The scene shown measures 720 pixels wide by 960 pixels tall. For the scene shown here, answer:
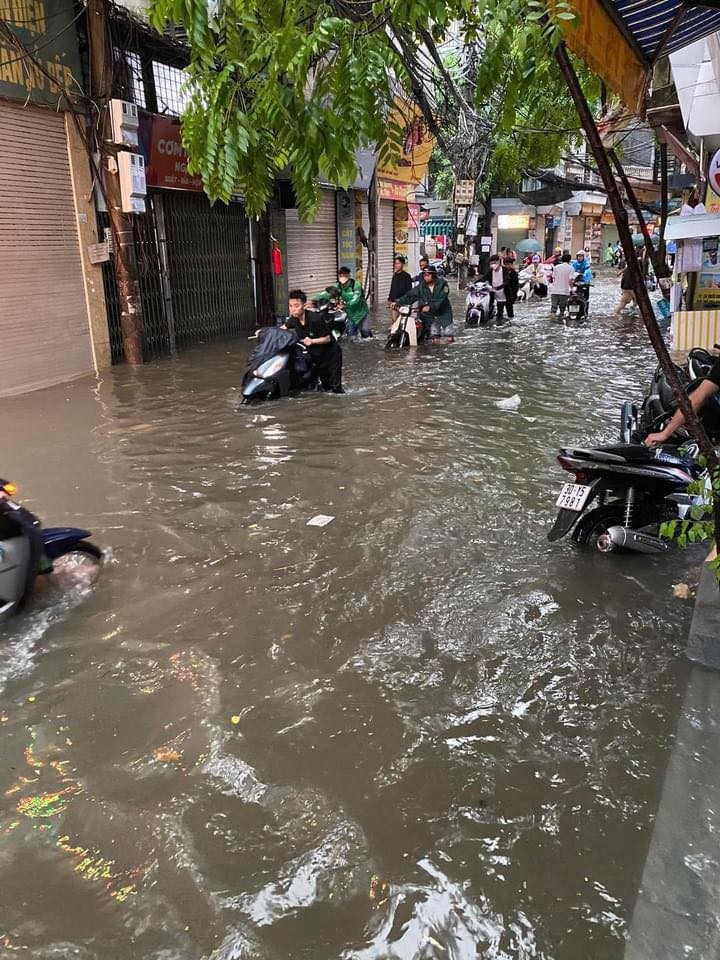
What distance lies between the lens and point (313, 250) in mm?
19172

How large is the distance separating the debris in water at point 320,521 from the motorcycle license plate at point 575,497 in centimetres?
168

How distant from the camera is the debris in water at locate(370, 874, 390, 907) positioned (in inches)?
94.3

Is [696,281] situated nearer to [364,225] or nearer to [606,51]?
[606,51]

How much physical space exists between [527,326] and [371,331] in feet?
12.1

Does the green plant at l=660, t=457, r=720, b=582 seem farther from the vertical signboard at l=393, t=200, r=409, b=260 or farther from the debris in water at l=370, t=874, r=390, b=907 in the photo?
the vertical signboard at l=393, t=200, r=409, b=260

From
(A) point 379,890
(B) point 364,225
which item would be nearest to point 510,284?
(B) point 364,225

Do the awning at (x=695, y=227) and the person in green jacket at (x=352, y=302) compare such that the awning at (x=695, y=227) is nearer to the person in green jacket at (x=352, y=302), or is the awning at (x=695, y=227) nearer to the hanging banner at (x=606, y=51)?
the hanging banner at (x=606, y=51)

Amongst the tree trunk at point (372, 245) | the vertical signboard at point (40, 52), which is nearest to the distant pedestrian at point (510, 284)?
the tree trunk at point (372, 245)

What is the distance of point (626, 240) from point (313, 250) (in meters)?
17.3

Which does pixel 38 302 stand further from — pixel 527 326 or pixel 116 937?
pixel 527 326

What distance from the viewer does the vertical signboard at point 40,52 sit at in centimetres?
927

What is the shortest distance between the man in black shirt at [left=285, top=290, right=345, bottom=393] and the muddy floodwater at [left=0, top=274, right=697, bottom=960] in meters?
3.30

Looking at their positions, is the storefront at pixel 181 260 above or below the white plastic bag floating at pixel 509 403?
above

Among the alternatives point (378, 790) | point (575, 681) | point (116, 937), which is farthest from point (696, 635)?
point (116, 937)
